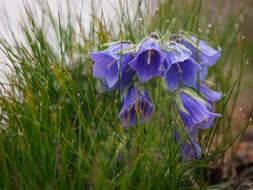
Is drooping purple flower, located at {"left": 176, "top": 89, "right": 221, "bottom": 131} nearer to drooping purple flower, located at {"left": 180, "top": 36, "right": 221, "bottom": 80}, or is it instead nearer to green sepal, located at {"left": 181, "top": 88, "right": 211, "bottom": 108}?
green sepal, located at {"left": 181, "top": 88, "right": 211, "bottom": 108}

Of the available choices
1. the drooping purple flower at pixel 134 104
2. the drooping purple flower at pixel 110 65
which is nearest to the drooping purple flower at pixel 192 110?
the drooping purple flower at pixel 134 104

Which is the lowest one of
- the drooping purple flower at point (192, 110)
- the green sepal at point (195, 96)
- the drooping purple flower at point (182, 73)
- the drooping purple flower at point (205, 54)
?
the drooping purple flower at point (192, 110)

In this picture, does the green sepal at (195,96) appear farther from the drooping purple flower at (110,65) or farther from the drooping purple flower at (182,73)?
the drooping purple flower at (110,65)

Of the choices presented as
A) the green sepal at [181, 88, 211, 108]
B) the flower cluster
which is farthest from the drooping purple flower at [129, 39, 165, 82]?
the green sepal at [181, 88, 211, 108]

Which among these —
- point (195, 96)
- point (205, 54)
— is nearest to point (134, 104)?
point (195, 96)

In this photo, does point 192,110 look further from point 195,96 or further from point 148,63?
point 148,63

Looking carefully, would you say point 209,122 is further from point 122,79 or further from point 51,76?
point 51,76
